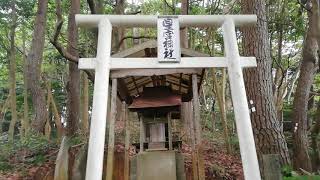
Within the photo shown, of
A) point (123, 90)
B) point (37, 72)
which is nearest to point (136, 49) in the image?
point (123, 90)

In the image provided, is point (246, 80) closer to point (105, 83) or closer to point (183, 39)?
point (105, 83)

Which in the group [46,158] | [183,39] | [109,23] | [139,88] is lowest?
[46,158]

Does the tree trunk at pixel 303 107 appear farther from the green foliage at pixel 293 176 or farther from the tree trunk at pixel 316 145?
A: the green foliage at pixel 293 176

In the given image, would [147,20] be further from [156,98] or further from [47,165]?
[47,165]

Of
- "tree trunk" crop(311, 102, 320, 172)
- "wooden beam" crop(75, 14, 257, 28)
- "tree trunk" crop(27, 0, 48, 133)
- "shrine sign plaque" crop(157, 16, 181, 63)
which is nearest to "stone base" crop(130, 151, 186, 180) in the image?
"shrine sign plaque" crop(157, 16, 181, 63)

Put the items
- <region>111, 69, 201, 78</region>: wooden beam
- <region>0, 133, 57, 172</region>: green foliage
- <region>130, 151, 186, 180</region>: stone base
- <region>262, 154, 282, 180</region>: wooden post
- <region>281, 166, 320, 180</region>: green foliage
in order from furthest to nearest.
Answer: <region>0, 133, 57, 172</region>: green foliage
<region>130, 151, 186, 180</region>: stone base
<region>281, 166, 320, 180</region>: green foliage
<region>111, 69, 201, 78</region>: wooden beam
<region>262, 154, 282, 180</region>: wooden post

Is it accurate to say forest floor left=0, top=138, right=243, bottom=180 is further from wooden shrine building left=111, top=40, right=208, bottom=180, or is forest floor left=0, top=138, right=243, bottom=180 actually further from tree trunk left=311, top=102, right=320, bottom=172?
tree trunk left=311, top=102, right=320, bottom=172

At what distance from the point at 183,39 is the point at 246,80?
3888 mm

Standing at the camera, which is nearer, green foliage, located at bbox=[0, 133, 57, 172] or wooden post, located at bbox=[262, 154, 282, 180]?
wooden post, located at bbox=[262, 154, 282, 180]

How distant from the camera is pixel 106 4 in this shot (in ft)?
46.9

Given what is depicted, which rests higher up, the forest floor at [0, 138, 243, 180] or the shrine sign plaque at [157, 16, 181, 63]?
the shrine sign plaque at [157, 16, 181, 63]

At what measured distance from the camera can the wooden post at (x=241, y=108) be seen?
448 centimetres

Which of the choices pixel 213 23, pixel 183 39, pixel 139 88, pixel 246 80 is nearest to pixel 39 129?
pixel 183 39

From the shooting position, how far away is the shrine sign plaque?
4.79m
